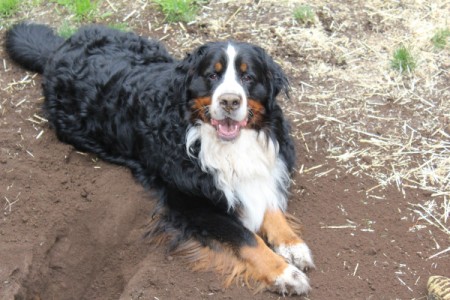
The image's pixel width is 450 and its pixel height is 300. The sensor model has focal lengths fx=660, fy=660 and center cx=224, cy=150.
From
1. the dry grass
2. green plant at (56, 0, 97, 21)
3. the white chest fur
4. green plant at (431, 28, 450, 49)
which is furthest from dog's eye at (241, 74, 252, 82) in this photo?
green plant at (56, 0, 97, 21)

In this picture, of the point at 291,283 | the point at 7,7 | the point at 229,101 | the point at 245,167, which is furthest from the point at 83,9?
the point at 291,283

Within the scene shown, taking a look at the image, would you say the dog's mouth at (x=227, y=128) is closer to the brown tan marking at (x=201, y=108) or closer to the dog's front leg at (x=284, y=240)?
the brown tan marking at (x=201, y=108)

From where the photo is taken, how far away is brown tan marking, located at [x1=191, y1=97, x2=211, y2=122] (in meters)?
4.05

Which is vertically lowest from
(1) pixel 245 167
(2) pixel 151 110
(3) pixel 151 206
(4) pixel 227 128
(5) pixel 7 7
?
(3) pixel 151 206

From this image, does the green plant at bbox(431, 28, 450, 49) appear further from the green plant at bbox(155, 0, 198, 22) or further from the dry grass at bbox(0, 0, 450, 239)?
the green plant at bbox(155, 0, 198, 22)

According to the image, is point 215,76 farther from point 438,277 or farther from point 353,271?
point 438,277

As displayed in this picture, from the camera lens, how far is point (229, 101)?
3840mm

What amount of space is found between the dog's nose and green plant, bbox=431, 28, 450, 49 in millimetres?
2908

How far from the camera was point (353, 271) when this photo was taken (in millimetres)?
4086

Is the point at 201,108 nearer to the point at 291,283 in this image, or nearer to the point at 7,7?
the point at 291,283

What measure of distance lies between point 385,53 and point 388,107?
761 millimetres

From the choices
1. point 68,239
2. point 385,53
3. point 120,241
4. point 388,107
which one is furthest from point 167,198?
point 385,53

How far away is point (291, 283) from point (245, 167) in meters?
0.82

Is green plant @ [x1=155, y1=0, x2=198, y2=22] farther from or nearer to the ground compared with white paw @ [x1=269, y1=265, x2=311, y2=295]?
farther from the ground
